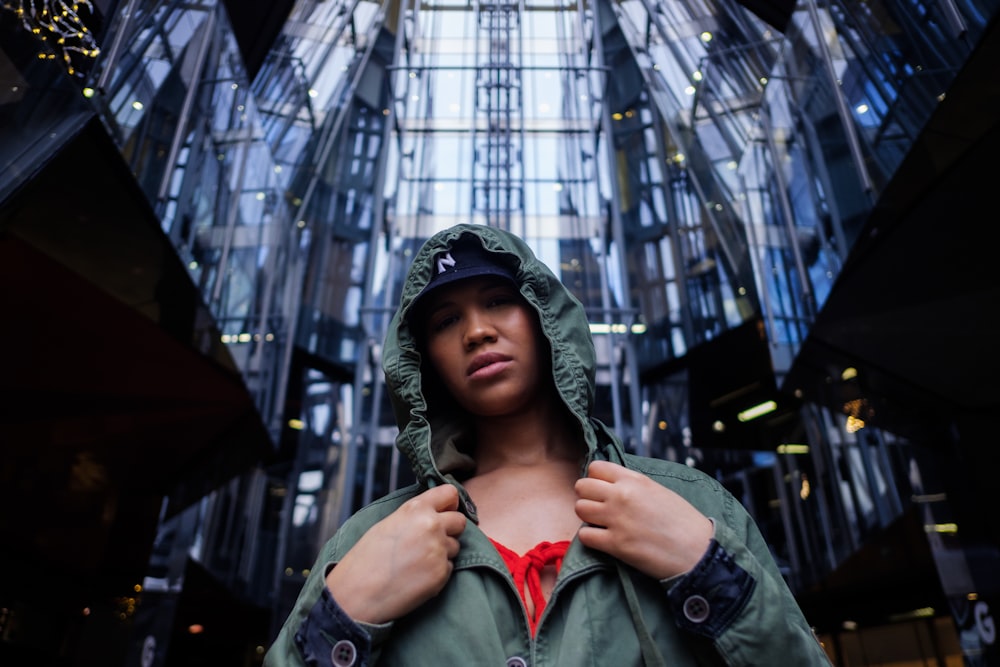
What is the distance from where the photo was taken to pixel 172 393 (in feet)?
22.3

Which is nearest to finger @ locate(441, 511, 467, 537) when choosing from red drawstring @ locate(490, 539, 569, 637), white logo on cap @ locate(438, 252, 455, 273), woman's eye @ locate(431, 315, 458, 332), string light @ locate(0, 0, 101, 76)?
red drawstring @ locate(490, 539, 569, 637)

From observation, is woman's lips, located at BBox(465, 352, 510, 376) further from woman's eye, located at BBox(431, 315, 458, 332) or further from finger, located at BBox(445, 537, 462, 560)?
finger, located at BBox(445, 537, 462, 560)

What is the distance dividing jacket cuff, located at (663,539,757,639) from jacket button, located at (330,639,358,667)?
23.9 inches

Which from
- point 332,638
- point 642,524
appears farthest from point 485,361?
point 332,638

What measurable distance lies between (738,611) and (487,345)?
852mm

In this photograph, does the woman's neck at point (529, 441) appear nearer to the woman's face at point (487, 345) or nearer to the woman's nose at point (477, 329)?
the woman's face at point (487, 345)

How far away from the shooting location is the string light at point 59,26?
3.15 m

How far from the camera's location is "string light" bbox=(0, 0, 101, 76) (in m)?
3.15

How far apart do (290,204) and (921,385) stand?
7180 mm

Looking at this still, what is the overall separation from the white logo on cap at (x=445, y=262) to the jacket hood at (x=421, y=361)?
0.02m

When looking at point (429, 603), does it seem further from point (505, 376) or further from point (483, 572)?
point (505, 376)

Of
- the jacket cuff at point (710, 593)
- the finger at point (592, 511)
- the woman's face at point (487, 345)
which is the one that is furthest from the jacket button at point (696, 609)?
the woman's face at point (487, 345)

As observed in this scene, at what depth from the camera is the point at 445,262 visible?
6.36ft

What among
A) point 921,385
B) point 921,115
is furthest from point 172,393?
point 921,385
